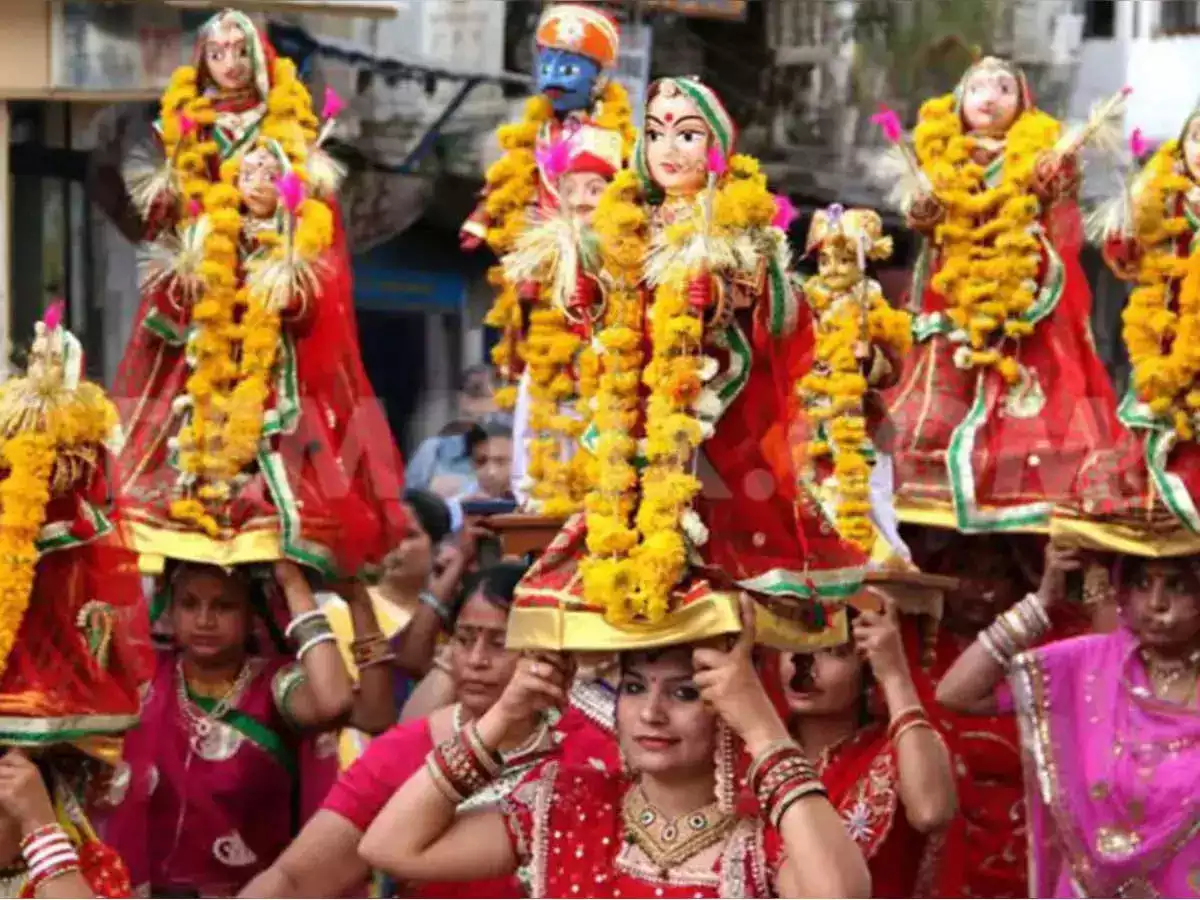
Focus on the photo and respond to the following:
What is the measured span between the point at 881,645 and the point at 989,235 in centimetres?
164

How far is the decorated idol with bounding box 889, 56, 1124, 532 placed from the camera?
6953 mm

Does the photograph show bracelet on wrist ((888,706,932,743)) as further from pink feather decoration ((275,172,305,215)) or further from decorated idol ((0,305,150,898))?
pink feather decoration ((275,172,305,215))

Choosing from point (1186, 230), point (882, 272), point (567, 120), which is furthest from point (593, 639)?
point (882, 272)

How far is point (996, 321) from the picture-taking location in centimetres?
707

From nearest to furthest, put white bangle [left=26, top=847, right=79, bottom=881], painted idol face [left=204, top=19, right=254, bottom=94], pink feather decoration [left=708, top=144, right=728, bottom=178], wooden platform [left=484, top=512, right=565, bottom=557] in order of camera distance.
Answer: pink feather decoration [left=708, top=144, right=728, bottom=178] < white bangle [left=26, top=847, right=79, bottom=881] < wooden platform [left=484, top=512, right=565, bottom=557] < painted idol face [left=204, top=19, right=254, bottom=94]

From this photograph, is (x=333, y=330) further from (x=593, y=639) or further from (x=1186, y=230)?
(x=593, y=639)

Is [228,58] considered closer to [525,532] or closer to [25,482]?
[525,532]

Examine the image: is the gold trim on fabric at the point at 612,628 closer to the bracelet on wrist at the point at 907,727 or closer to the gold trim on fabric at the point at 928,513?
the bracelet on wrist at the point at 907,727

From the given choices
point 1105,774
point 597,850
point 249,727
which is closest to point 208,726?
point 249,727

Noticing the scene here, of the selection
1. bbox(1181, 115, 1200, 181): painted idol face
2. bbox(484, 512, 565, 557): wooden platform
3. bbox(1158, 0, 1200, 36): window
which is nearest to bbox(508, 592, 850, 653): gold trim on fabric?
bbox(484, 512, 565, 557): wooden platform

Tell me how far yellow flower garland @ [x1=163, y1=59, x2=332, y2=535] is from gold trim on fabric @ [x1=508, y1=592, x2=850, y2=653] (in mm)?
1858

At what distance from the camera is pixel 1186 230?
244 inches

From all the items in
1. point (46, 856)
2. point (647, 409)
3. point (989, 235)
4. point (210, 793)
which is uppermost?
point (989, 235)

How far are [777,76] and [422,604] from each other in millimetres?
5823
